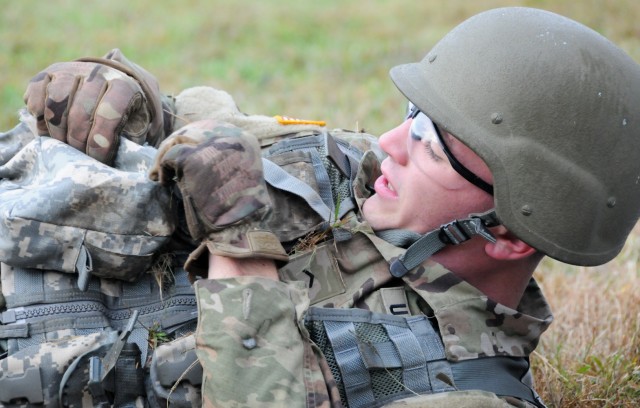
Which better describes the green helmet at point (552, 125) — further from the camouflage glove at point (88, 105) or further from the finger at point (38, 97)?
the finger at point (38, 97)

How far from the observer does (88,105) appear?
Result: 2.82 meters

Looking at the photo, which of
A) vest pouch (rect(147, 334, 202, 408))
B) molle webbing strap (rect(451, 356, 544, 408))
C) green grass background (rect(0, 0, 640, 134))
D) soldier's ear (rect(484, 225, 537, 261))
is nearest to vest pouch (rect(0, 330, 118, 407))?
vest pouch (rect(147, 334, 202, 408))

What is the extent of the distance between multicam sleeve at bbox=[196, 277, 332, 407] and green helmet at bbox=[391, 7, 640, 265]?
78cm

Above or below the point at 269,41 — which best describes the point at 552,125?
above

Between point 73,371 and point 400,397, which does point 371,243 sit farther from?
point 73,371

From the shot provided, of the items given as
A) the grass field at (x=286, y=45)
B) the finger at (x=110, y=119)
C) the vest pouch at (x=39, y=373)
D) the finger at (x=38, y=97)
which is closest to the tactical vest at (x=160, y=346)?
the vest pouch at (x=39, y=373)

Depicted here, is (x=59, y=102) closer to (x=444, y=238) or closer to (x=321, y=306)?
(x=321, y=306)

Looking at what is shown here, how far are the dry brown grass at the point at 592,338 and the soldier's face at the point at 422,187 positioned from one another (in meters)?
1.06

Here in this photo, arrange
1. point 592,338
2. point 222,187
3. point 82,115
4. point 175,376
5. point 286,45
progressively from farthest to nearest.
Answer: point 286,45 < point 592,338 < point 82,115 < point 175,376 < point 222,187

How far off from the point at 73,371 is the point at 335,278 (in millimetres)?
888

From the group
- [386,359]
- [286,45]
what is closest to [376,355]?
[386,359]

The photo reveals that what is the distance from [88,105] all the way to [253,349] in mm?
995

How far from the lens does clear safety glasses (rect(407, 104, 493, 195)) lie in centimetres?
280

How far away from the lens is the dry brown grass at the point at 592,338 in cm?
346
